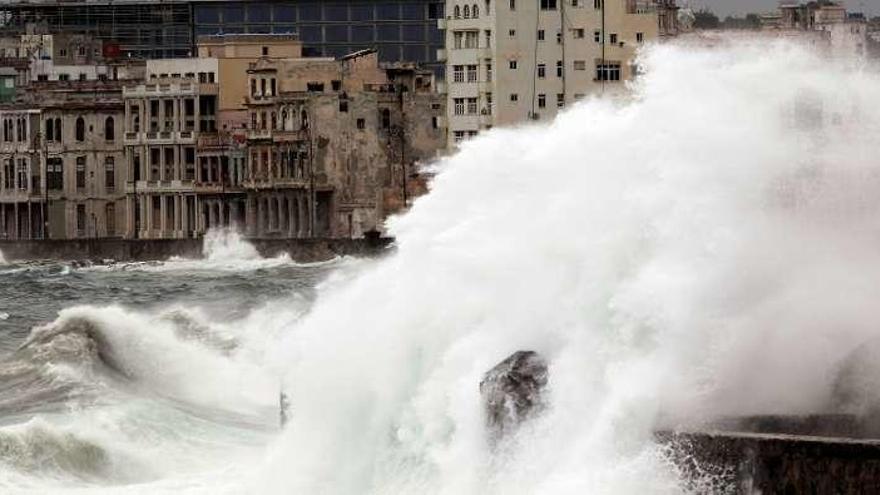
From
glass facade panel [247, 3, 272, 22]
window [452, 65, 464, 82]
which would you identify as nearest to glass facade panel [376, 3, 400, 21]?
glass facade panel [247, 3, 272, 22]

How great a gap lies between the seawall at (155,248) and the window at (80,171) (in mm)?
9598

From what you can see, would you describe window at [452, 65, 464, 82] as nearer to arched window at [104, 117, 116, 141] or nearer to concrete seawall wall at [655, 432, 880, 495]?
arched window at [104, 117, 116, 141]

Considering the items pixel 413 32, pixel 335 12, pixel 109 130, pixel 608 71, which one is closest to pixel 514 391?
pixel 608 71

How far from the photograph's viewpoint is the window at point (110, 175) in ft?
392

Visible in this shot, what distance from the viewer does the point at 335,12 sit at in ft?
427

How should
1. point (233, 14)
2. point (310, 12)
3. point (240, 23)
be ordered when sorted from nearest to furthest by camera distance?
point (310, 12), point (240, 23), point (233, 14)

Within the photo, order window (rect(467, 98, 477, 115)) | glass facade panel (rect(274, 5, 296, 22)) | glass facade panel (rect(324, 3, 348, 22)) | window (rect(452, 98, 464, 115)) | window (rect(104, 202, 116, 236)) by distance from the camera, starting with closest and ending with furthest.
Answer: window (rect(467, 98, 477, 115)) < window (rect(452, 98, 464, 115)) < window (rect(104, 202, 116, 236)) < glass facade panel (rect(324, 3, 348, 22)) < glass facade panel (rect(274, 5, 296, 22))

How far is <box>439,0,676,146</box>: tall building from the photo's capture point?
80688 mm

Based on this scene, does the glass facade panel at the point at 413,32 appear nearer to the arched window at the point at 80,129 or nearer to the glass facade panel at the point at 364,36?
the glass facade panel at the point at 364,36

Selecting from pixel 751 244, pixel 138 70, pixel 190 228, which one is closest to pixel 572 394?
pixel 751 244

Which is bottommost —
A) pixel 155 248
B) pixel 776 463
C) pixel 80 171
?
pixel 155 248

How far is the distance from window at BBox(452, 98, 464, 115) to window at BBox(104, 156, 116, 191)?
1451 inches

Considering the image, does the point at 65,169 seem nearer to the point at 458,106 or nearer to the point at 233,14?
the point at 233,14

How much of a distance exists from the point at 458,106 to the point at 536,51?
4.21 m
